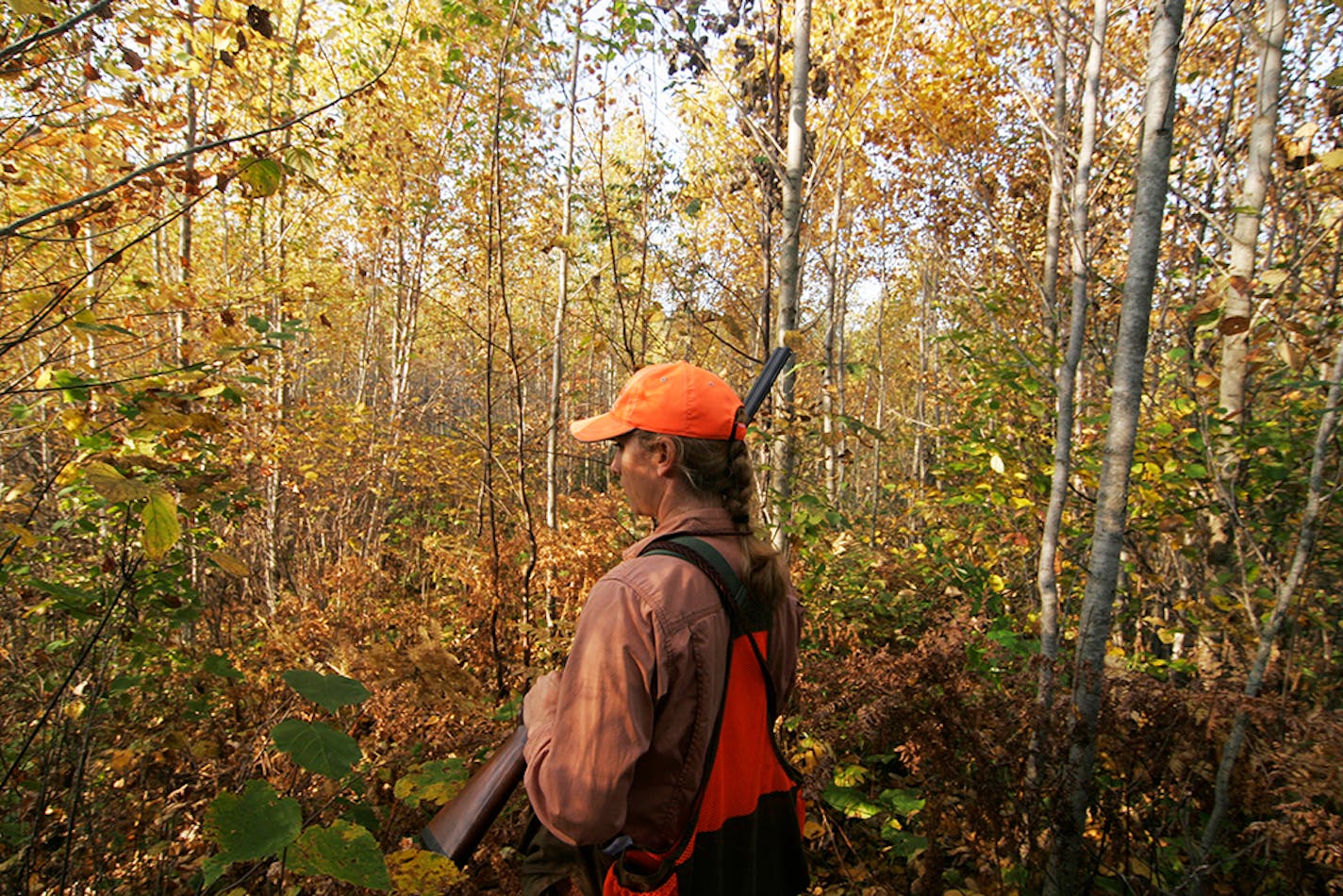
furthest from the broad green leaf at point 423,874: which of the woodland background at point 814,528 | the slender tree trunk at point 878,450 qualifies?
the slender tree trunk at point 878,450

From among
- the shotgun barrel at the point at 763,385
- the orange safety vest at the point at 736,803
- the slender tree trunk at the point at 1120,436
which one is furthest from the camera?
the shotgun barrel at the point at 763,385

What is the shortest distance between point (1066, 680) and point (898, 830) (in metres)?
1.02

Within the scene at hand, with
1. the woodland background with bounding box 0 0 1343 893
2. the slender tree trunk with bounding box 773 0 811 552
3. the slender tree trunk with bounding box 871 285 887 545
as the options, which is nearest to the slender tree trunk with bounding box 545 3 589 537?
the woodland background with bounding box 0 0 1343 893

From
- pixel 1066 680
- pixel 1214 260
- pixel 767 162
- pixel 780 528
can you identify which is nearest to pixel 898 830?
pixel 1066 680

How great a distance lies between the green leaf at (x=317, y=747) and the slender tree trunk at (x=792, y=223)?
90.2 inches

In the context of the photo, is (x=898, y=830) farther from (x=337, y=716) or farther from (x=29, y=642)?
(x=29, y=642)

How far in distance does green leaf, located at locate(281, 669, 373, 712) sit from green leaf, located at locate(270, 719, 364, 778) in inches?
2.4

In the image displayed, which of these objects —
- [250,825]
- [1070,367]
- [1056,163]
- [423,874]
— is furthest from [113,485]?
[1056,163]

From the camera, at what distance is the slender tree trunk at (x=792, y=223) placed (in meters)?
3.38

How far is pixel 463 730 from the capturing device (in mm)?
3027

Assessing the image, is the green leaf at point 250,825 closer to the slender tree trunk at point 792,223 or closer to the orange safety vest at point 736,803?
the orange safety vest at point 736,803

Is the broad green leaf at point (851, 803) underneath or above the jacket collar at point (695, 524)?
underneath

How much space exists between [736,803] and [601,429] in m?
0.98

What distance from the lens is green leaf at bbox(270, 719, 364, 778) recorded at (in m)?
1.47
